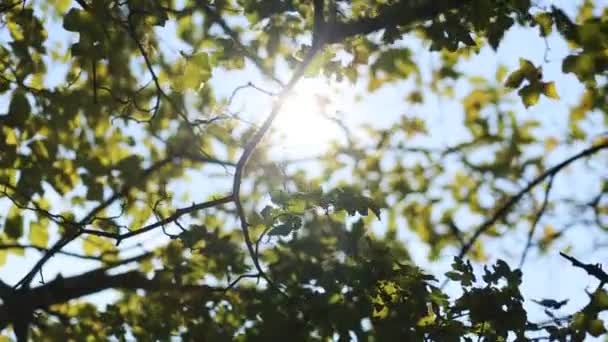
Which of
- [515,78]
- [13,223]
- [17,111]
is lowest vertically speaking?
[515,78]

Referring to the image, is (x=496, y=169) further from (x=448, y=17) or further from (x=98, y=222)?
(x=98, y=222)

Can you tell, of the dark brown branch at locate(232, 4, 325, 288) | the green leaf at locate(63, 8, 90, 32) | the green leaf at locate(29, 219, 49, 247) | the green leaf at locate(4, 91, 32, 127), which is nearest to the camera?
the dark brown branch at locate(232, 4, 325, 288)

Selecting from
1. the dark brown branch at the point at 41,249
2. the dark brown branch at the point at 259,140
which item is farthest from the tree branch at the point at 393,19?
the dark brown branch at the point at 41,249

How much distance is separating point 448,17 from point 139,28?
174cm

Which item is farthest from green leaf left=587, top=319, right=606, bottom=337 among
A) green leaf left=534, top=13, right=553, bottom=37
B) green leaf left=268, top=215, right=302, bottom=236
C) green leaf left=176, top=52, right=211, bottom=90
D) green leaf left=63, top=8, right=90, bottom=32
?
green leaf left=63, top=8, right=90, bottom=32

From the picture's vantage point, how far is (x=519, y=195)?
18.8ft

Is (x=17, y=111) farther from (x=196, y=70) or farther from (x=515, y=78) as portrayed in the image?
(x=515, y=78)

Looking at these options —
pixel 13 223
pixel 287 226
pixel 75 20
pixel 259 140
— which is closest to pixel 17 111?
pixel 13 223

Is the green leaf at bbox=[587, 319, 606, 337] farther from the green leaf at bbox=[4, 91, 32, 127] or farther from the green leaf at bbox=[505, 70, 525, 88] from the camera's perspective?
the green leaf at bbox=[4, 91, 32, 127]

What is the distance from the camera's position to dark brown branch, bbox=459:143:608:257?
212 inches

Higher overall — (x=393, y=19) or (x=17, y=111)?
(x=17, y=111)

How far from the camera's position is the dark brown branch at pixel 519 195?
17.6ft

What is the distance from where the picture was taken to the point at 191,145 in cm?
482

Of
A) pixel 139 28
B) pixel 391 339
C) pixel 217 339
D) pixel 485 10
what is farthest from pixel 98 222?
pixel 485 10
